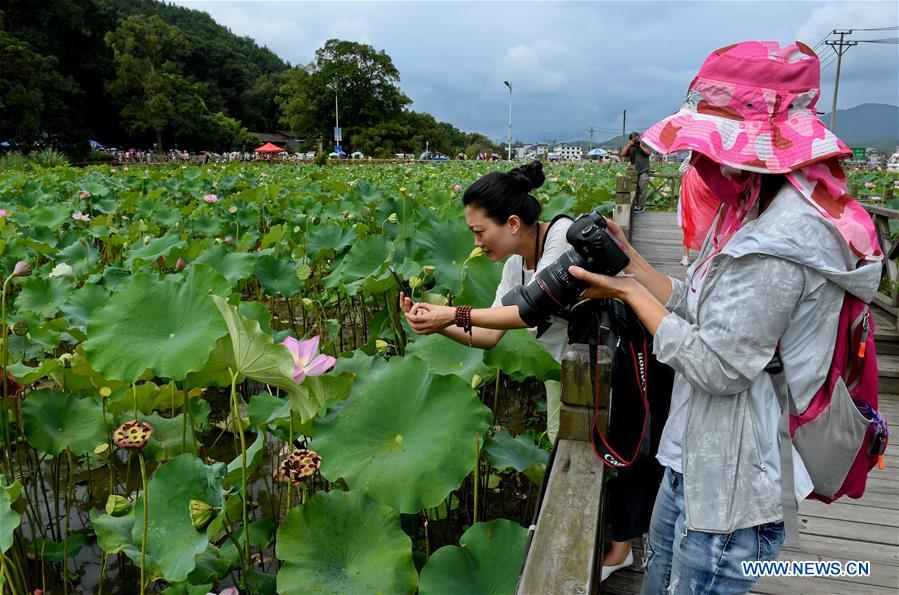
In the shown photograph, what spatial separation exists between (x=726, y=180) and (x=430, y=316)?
2.01 ft

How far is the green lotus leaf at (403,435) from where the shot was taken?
1.23 meters

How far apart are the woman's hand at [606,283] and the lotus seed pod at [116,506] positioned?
1.16 m

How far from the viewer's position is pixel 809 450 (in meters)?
0.94

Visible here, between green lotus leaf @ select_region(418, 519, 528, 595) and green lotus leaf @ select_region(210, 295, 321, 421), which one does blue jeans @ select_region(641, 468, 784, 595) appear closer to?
green lotus leaf @ select_region(418, 519, 528, 595)

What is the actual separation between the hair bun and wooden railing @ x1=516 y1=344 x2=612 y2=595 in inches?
21.4

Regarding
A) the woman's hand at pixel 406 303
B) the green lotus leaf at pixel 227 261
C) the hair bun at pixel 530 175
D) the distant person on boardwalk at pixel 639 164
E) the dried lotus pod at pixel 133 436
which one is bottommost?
the dried lotus pod at pixel 133 436

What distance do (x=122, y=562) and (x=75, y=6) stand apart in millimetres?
40785

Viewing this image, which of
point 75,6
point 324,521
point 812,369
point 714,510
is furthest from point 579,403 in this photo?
point 75,6

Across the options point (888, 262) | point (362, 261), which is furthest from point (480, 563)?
point (888, 262)

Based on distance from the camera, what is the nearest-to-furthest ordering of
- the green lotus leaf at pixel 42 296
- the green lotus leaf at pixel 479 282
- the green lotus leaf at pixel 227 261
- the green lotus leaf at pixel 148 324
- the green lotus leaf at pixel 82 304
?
the green lotus leaf at pixel 148 324, the green lotus leaf at pixel 479 282, the green lotus leaf at pixel 82 304, the green lotus leaf at pixel 42 296, the green lotus leaf at pixel 227 261

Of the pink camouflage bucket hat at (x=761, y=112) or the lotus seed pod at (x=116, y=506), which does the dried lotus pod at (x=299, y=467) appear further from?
the pink camouflage bucket hat at (x=761, y=112)

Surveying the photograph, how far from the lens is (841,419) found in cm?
90

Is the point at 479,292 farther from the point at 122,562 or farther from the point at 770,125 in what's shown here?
the point at 122,562

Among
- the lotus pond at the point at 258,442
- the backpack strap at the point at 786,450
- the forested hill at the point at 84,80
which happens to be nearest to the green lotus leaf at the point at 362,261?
the lotus pond at the point at 258,442
